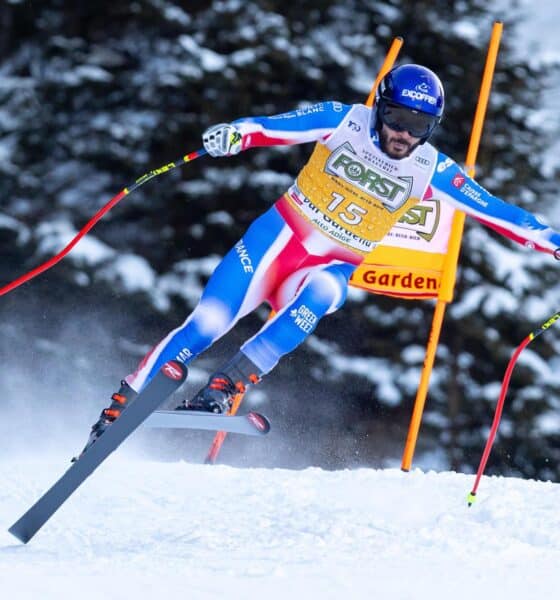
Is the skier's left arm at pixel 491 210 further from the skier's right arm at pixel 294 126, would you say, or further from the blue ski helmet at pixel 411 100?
the skier's right arm at pixel 294 126

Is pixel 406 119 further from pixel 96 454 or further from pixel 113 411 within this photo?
pixel 96 454

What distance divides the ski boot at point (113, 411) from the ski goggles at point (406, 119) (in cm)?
141

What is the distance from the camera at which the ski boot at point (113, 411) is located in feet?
13.0

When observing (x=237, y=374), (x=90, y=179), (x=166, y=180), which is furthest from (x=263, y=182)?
(x=237, y=374)

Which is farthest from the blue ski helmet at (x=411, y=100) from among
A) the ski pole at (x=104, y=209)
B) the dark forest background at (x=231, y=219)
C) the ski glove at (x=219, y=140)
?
the dark forest background at (x=231, y=219)

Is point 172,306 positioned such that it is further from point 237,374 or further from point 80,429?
point 237,374

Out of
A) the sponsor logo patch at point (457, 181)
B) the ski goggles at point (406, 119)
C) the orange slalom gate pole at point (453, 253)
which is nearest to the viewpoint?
the ski goggles at point (406, 119)

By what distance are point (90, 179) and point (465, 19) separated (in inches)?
174

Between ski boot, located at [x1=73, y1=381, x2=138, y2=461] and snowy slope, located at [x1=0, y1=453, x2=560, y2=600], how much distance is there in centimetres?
34

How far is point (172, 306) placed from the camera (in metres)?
10.4

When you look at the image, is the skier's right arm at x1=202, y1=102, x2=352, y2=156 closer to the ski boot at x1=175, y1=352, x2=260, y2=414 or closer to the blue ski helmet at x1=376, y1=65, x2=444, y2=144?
the blue ski helmet at x1=376, y1=65, x2=444, y2=144

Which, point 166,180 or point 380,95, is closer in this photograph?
point 380,95

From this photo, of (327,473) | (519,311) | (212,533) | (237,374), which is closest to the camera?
(212,533)

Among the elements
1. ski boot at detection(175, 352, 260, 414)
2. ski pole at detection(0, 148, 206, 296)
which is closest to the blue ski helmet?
ski pole at detection(0, 148, 206, 296)
